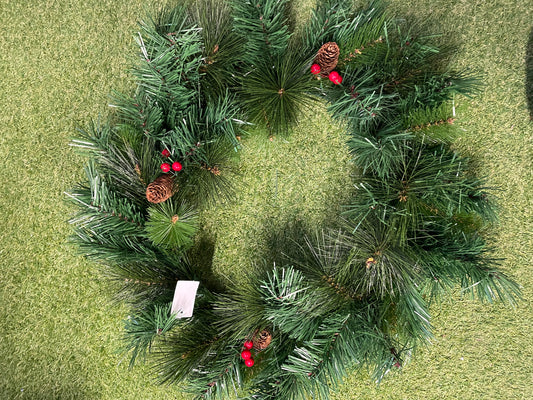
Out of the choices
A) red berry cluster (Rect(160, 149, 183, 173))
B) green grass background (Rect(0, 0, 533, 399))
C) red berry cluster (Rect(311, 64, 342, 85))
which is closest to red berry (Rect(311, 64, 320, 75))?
red berry cluster (Rect(311, 64, 342, 85))

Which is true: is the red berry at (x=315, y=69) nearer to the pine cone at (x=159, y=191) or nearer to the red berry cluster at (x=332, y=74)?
the red berry cluster at (x=332, y=74)

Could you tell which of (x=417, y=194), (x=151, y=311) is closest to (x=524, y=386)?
(x=417, y=194)

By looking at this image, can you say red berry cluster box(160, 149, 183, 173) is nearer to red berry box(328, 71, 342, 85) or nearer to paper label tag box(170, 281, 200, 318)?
paper label tag box(170, 281, 200, 318)

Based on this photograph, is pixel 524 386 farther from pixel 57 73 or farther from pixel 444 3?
pixel 57 73

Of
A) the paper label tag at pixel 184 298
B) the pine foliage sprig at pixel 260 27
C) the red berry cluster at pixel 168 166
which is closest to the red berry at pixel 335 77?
the pine foliage sprig at pixel 260 27

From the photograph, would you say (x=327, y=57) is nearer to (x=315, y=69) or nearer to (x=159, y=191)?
(x=315, y=69)

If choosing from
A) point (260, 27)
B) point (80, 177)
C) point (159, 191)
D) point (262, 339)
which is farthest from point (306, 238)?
point (80, 177)
